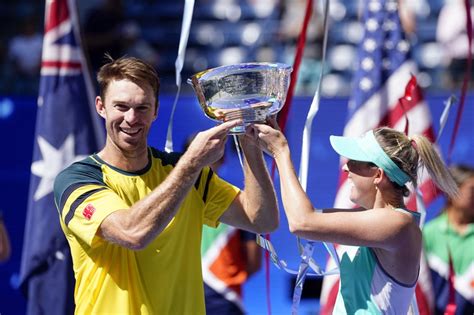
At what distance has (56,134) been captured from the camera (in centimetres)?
519

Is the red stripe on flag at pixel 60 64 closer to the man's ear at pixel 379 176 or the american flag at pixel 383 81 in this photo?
the american flag at pixel 383 81

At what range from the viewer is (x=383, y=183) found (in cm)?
325

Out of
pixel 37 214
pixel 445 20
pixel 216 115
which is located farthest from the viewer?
pixel 445 20

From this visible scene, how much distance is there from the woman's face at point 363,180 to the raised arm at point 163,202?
0.47 m

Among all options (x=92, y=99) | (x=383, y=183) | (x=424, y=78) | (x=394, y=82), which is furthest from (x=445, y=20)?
(x=383, y=183)

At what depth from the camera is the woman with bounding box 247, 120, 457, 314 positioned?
3.09m

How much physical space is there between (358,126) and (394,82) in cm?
30

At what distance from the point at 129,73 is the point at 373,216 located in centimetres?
90

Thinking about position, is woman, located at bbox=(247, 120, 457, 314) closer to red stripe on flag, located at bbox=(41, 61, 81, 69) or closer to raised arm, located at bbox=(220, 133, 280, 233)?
raised arm, located at bbox=(220, 133, 280, 233)

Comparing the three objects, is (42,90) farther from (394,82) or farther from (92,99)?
(394,82)

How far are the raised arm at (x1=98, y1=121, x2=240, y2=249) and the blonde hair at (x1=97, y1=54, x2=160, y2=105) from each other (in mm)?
324

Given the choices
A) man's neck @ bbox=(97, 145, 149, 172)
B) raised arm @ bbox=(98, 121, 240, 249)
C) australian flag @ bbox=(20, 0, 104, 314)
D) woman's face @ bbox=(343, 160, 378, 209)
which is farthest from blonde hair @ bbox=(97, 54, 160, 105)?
australian flag @ bbox=(20, 0, 104, 314)

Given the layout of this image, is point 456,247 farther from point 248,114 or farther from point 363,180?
point 248,114

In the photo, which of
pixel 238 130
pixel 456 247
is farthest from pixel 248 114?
pixel 456 247
